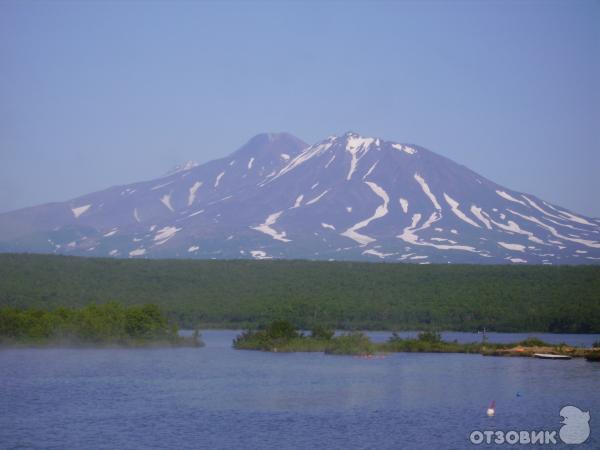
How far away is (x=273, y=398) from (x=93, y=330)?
22.2m

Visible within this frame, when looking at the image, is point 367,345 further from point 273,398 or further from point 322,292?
A: point 322,292

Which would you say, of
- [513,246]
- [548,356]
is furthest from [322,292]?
[513,246]

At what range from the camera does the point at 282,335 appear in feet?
190

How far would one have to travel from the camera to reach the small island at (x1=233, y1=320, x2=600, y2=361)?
54.9m

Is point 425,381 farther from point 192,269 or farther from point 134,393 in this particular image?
point 192,269

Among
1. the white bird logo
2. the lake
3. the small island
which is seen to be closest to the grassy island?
the lake

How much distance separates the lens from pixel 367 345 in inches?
2162

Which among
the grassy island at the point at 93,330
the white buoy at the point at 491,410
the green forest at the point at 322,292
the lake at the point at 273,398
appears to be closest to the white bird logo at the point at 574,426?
the lake at the point at 273,398

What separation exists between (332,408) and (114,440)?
28.0ft

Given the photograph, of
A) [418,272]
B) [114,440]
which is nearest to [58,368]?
[114,440]

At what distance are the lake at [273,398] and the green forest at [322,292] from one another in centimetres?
2054

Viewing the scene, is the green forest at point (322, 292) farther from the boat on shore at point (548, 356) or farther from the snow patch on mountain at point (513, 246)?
the snow patch on mountain at point (513, 246)

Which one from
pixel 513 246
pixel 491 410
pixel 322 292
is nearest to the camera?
pixel 491 410

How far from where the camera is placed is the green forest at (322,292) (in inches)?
2948
